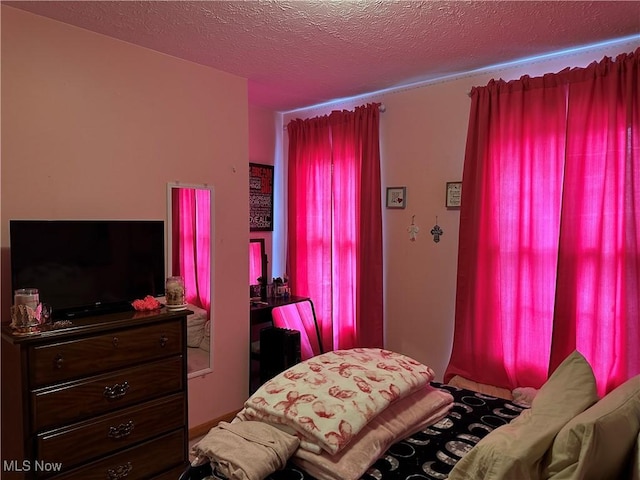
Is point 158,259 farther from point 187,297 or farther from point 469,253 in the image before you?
point 469,253

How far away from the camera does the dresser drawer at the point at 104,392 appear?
6.32 ft

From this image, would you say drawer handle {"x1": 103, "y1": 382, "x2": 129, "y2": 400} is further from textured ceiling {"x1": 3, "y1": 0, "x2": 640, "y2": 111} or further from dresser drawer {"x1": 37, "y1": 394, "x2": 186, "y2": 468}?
textured ceiling {"x1": 3, "y1": 0, "x2": 640, "y2": 111}

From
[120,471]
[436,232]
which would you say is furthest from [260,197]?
[120,471]

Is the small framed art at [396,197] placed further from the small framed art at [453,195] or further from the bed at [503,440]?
the bed at [503,440]

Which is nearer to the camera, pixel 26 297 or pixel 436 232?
pixel 26 297

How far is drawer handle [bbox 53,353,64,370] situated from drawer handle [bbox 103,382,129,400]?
0.85 ft

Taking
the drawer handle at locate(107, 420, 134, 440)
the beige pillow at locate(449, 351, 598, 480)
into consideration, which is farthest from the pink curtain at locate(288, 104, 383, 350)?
the beige pillow at locate(449, 351, 598, 480)

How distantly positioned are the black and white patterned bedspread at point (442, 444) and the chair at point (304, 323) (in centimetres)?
197

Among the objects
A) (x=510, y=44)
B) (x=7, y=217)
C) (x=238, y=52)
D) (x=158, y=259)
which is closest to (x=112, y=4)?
(x=238, y=52)

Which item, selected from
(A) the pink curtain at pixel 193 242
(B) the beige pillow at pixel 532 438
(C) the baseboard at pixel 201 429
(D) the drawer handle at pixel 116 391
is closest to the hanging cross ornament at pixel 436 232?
(A) the pink curtain at pixel 193 242

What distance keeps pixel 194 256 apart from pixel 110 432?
1.17 m

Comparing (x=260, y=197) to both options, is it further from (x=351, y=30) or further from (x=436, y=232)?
(x=351, y=30)

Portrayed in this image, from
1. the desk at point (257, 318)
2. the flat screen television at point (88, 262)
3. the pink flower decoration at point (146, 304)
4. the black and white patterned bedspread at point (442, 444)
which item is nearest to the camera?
the black and white patterned bedspread at point (442, 444)

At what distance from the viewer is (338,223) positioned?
3.81 meters
